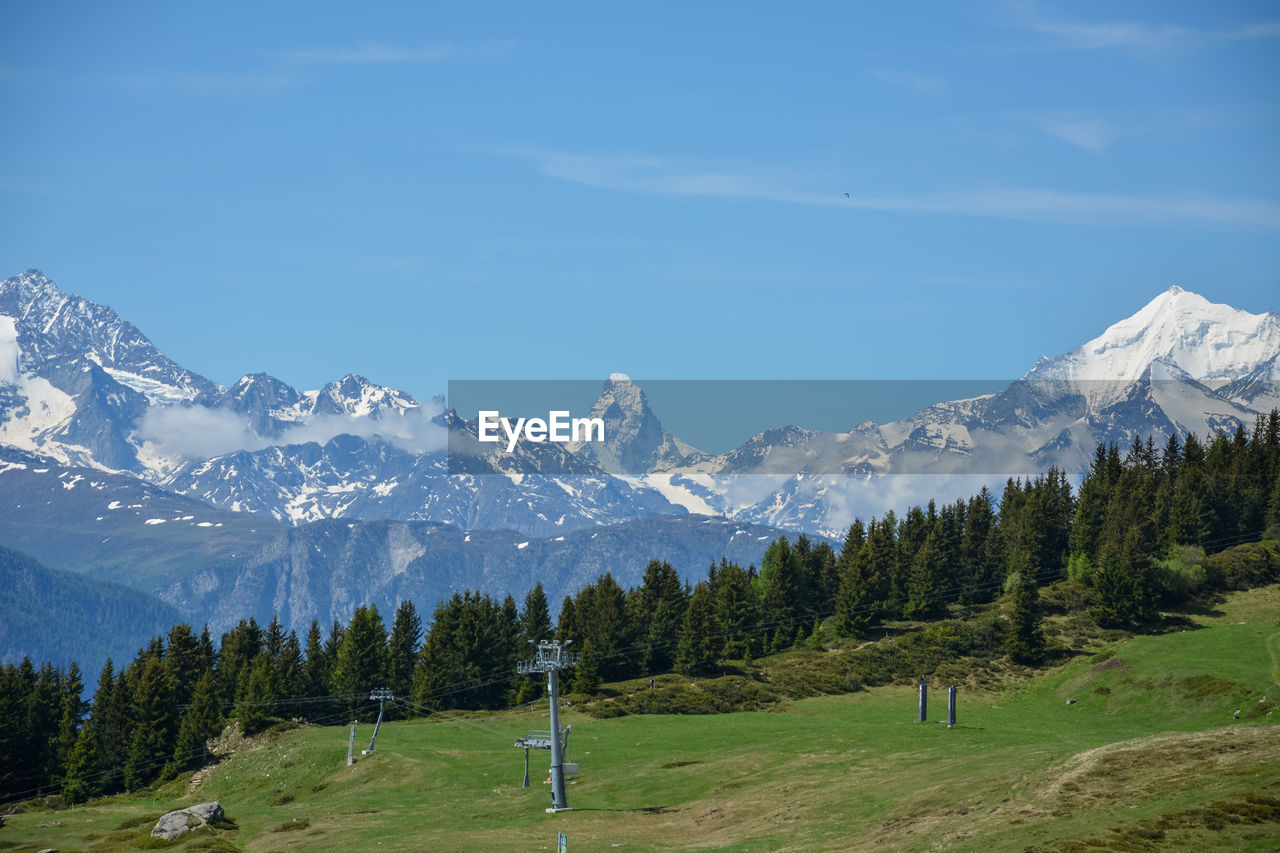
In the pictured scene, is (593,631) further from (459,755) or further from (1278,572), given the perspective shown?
(1278,572)

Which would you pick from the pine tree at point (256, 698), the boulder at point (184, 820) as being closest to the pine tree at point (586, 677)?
the pine tree at point (256, 698)

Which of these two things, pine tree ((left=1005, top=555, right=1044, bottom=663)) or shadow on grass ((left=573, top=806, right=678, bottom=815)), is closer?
shadow on grass ((left=573, top=806, right=678, bottom=815))

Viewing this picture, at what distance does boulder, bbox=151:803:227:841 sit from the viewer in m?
95.2

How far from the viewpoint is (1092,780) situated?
2867 inches

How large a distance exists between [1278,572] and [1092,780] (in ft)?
415

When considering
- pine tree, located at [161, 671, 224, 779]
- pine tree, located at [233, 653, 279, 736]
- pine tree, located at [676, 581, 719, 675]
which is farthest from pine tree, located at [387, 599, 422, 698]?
pine tree, located at [676, 581, 719, 675]

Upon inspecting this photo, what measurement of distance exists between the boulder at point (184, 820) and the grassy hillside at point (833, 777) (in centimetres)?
176

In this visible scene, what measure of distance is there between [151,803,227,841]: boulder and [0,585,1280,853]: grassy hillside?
69.5 inches

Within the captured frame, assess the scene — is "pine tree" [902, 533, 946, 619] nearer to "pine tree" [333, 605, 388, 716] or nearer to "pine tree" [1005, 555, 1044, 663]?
"pine tree" [1005, 555, 1044, 663]

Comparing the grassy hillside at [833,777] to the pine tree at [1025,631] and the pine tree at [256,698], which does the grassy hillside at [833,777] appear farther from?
the pine tree at [256,698]

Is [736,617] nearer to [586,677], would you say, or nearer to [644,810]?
[586,677]

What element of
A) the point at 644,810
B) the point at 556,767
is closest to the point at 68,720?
the point at 556,767

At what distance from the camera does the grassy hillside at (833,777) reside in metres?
68.1

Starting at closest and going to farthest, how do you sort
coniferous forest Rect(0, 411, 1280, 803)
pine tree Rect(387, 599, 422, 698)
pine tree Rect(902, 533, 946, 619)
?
coniferous forest Rect(0, 411, 1280, 803) → pine tree Rect(387, 599, 422, 698) → pine tree Rect(902, 533, 946, 619)
